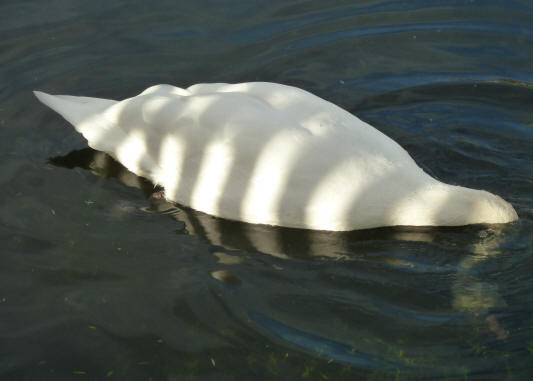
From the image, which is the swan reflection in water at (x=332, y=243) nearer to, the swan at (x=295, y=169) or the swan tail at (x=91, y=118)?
the swan at (x=295, y=169)

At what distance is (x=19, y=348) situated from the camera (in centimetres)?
539

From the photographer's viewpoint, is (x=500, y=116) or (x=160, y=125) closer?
(x=160, y=125)

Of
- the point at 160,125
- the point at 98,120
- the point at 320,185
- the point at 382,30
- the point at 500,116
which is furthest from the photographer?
the point at 382,30

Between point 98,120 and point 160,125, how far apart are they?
814 mm

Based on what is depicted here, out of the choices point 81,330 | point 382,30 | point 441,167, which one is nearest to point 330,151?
point 441,167

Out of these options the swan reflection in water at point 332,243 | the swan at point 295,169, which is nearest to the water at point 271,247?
the swan reflection in water at point 332,243

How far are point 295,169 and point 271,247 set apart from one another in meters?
0.64

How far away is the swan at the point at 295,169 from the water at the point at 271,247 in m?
0.18

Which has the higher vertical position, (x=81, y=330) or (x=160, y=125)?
(x=160, y=125)

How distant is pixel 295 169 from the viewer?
612cm

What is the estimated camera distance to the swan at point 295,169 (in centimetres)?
614

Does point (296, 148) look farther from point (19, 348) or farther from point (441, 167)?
point (19, 348)

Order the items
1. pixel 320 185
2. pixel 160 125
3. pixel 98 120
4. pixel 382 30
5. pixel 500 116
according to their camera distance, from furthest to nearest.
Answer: pixel 382 30 < pixel 500 116 < pixel 98 120 < pixel 160 125 < pixel 320 185

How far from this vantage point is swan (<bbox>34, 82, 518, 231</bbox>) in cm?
614
